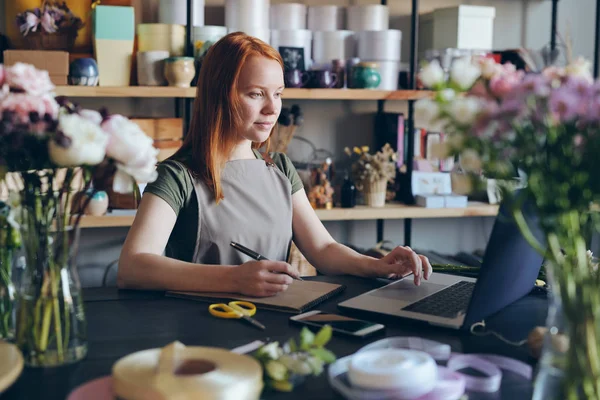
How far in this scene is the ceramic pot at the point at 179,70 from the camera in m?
2.69

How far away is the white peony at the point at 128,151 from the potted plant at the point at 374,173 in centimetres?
208

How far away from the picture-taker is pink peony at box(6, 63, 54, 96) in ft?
3.20

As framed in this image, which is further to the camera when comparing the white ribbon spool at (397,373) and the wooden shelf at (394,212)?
the wooden shelf at (394,212)

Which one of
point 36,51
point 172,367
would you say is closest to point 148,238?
point 172,367

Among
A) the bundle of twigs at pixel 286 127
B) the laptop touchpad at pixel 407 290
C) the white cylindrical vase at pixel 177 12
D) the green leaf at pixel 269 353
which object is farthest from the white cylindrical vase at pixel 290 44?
the green leaf at pixel 269 353

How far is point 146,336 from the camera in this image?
3.89ft

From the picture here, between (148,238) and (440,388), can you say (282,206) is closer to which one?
(148,238)

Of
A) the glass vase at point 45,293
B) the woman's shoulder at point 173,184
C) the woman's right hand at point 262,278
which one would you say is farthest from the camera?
the woman's shoulder at point 173,184

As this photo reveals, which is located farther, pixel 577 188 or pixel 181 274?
pixel 181 274

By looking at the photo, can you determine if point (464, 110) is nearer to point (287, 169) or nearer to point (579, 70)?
point (579, 70)

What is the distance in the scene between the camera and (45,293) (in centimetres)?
101

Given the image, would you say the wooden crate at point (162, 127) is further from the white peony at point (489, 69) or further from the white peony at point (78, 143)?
the white peony at point (489, 69)

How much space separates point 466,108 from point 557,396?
1.10 ft

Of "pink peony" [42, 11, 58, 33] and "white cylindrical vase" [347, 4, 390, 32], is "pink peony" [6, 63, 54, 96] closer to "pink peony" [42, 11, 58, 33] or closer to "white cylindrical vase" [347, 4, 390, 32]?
"pink peony" [42, 11, 58, 33]
